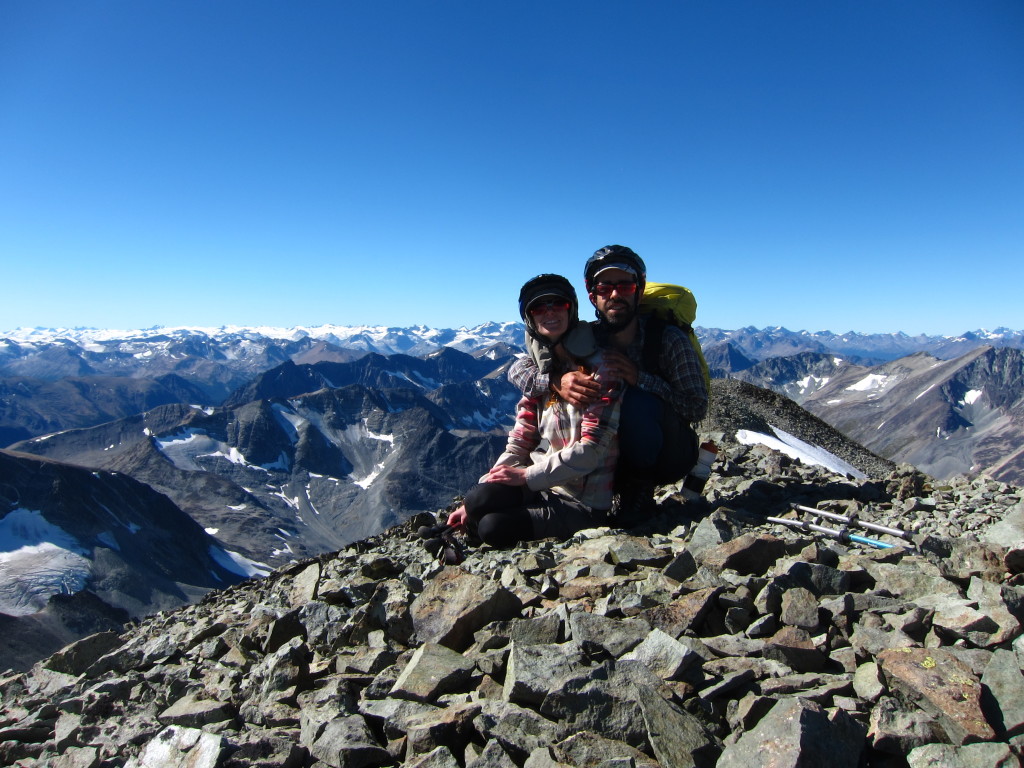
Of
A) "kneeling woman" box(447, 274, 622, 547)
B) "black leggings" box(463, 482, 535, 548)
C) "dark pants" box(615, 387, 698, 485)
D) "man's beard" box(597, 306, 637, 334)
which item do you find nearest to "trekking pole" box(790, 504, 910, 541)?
"dark pants" box(615, 387, 698, 485)

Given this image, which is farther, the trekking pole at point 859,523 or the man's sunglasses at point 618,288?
the man's sunglasses at point 618,288

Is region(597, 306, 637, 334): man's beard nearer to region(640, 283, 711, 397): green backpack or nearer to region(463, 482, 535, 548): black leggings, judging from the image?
region(640, 283, 711, 397): green backpack

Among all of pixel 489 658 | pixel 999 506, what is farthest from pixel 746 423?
pixel 489 658

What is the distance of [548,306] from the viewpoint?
670cm

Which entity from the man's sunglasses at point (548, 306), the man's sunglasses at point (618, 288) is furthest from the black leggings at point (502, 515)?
the man's sunglasses at point (618, 288)

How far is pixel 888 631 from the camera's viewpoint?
371cm

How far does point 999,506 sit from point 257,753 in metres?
8.46

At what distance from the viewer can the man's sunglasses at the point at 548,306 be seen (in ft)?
21.9

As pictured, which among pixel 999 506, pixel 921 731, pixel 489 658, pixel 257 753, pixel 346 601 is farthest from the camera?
pixel 999 506

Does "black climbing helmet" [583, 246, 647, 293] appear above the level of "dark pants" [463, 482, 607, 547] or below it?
above

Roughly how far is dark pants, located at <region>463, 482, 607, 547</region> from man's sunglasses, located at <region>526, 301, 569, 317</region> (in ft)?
6.95

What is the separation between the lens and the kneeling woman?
6508 millimetres

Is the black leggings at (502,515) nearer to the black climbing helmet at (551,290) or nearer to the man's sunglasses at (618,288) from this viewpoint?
the black climbing helmet at (551,290)

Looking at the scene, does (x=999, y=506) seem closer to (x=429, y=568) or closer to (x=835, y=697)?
(x=835, y=697)
